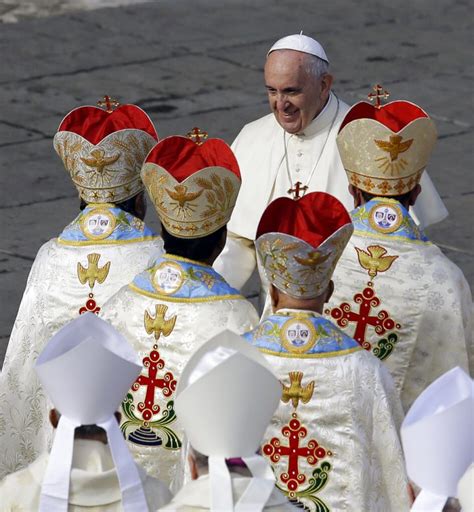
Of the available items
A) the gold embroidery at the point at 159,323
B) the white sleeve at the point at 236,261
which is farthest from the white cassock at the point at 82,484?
the white sleeve at the point at 236,261

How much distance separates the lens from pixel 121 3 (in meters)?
15.4

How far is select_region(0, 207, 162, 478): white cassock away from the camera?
6195 millimetres

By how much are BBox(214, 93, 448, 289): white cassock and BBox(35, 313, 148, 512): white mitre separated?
2.73 meters

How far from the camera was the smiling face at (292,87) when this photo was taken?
682 centimetres

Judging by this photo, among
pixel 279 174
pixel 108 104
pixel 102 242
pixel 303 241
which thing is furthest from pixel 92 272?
pixel 279 174

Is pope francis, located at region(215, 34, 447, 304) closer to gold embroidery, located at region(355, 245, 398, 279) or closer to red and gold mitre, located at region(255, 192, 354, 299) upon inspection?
gold embroidery, located at region(355, 245, 398, 279)

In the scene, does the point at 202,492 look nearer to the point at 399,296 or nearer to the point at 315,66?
the point at 399,296

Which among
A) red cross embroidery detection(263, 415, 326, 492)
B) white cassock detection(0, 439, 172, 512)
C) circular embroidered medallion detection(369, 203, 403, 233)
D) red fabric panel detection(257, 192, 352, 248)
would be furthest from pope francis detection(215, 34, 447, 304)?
white cassock detection(0, 439, 172, 512)

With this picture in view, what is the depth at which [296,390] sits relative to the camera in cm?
529

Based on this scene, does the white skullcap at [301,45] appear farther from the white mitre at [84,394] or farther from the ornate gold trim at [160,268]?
the white mitre at [84,394]

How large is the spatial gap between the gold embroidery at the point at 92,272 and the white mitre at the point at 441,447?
2.14m

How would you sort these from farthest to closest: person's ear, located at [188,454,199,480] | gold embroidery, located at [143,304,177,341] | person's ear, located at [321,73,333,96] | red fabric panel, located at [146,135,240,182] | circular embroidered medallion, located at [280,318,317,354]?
person's ear, located at [321,73,333,96]
red fabric panel, located at [146,135,240,182]
gold embroidery, located at [143,304,177,341]
circular embroidered medallion, located at [280,318,317,354]
person's ear, located at [188,454,199,480]

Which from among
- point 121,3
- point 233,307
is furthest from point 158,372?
point 121,3

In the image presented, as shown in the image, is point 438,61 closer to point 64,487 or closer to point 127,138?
point 127,138
